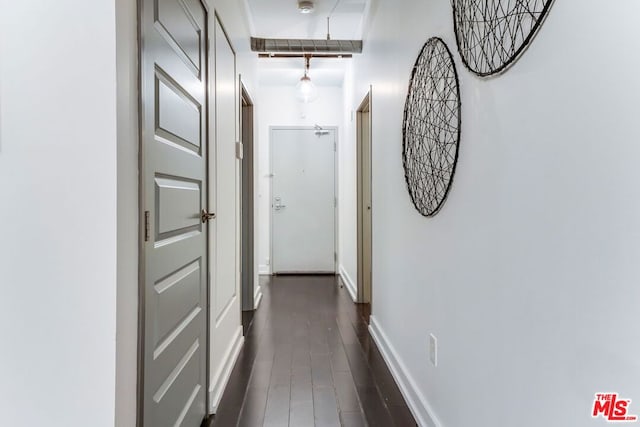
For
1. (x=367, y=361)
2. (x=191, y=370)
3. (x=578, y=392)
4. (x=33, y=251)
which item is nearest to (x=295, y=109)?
(x=367, y=361)

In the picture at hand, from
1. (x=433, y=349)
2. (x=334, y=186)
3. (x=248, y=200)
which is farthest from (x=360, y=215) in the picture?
(x=433, y=349)

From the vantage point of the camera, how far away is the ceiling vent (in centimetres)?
332

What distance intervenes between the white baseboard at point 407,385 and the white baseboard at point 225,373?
952mm

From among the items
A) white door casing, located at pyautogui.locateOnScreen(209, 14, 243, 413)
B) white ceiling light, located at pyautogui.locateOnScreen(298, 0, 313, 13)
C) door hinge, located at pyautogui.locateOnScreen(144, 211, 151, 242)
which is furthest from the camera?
white ceiling light, located at pyautogui.locateOnScreen(298, 0, 313, 13)

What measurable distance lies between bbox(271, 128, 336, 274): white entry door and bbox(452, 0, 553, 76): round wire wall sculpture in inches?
147

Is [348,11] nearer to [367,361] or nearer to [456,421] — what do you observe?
[367,361]

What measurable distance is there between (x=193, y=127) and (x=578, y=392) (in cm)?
149

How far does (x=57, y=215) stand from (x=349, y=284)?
3.45 m

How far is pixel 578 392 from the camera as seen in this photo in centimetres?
76

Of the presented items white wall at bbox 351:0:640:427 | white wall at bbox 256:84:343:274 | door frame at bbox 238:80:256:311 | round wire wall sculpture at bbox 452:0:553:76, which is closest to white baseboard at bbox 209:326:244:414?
door frame at bbox 238:80:256:311

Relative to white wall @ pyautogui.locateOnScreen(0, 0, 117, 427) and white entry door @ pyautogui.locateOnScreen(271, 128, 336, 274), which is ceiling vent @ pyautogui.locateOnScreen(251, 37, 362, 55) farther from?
white wall @ pyautogui.locateOnScreen(0, 0, 117, 427)

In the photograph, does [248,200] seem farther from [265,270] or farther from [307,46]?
[265,270]

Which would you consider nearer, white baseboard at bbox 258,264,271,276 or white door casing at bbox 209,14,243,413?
white door casing at bbox 209,14,243,413

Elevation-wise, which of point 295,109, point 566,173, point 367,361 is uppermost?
point 295,109
